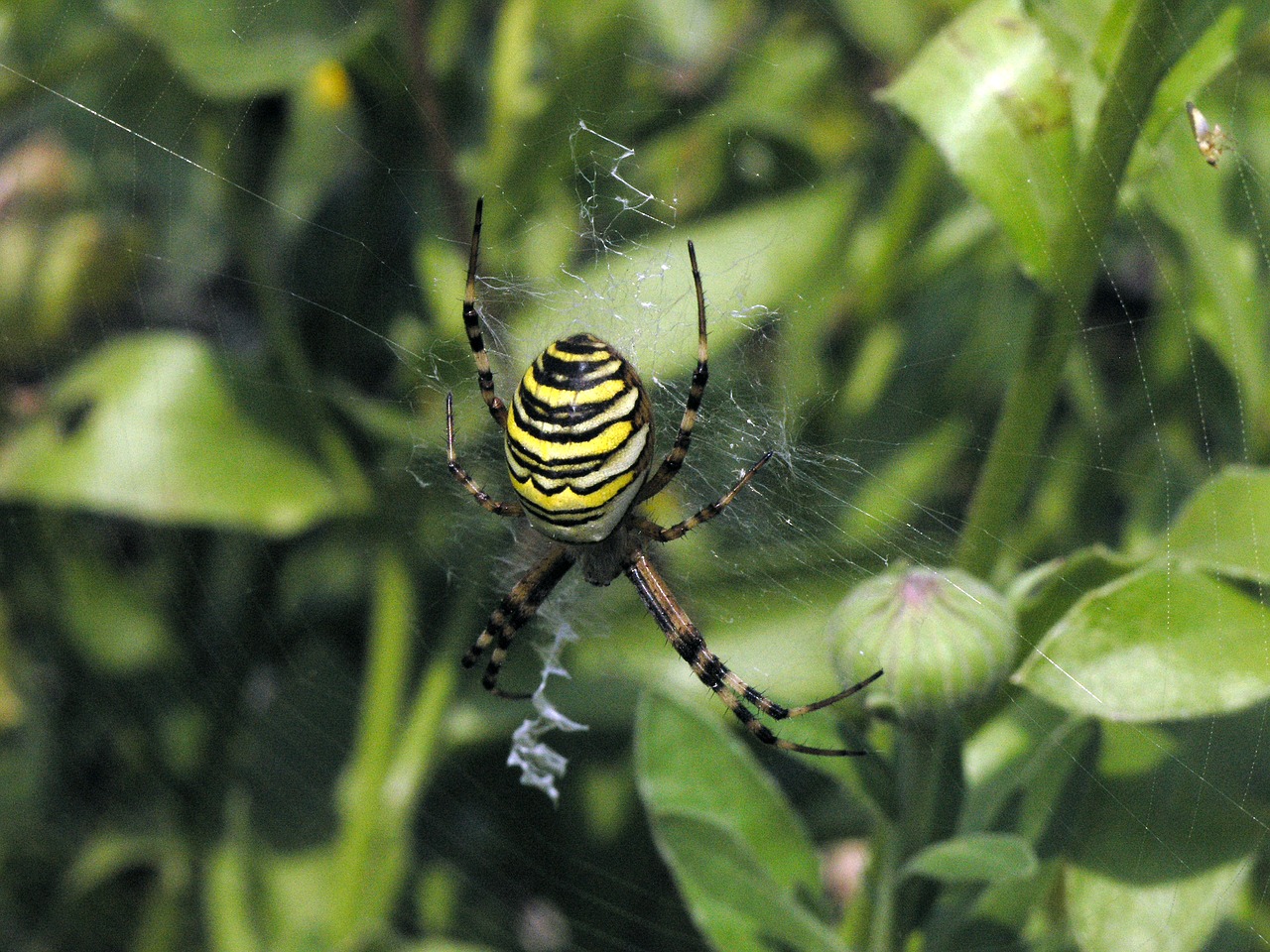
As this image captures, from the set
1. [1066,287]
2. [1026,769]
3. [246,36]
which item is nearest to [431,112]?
[246,36]

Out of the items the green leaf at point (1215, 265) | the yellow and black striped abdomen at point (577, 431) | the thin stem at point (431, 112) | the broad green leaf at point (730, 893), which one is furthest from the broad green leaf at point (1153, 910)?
the thin stem at point (431, 112)

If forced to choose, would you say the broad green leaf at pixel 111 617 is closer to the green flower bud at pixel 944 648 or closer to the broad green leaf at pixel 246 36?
the broad green leaf at pixel 246 36

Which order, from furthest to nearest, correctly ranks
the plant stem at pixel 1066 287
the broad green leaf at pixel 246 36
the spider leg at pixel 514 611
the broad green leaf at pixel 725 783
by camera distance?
the spider leg at pixel 514 611 → the broad green leaf at pixel 246 36 → the broad green leaf at pixel 725 783 → the plant stem at pixel 1066 287

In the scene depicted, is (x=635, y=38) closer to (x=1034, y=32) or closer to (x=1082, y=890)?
(x=1034, y=32)

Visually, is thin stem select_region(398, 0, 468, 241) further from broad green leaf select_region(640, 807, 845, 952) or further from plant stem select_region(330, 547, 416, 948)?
broad green leaf select_region(640, 807, 845, 952)

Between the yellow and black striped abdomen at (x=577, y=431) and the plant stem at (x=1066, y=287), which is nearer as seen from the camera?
the plant stem at (x=1066, y=287)

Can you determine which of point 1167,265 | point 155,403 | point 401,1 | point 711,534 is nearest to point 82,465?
point 155,403
